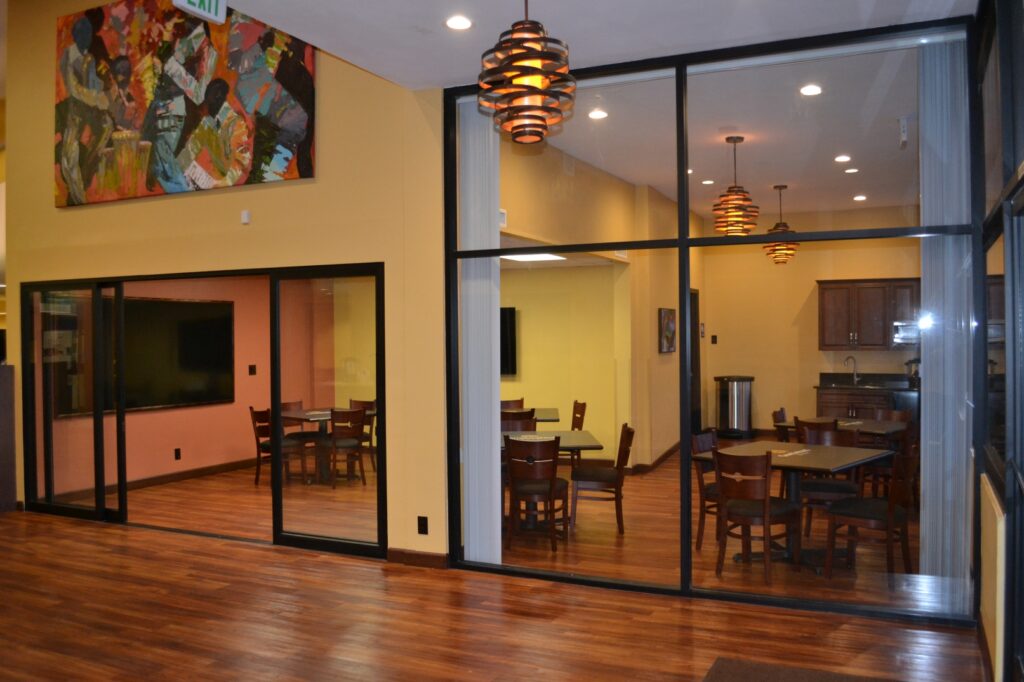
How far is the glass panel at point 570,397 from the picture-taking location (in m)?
5.70

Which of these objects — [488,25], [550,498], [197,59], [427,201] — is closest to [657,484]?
[550,498]

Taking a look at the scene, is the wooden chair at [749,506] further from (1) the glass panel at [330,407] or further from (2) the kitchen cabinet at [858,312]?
(1) the glass panel at [330,407]

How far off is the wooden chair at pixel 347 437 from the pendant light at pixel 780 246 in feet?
10.7

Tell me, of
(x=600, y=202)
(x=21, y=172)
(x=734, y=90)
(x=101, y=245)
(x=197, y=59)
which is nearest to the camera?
(x=734, y=90)

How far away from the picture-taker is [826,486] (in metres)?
5.90

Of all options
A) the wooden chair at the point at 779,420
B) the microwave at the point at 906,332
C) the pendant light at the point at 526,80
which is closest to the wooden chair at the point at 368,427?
the wooden chair at the point at 779,420

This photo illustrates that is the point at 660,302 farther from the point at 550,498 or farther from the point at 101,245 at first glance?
the point at 101,245

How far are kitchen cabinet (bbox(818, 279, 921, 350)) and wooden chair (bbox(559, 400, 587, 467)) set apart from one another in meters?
1.75

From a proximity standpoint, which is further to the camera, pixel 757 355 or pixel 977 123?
pixel 757 355

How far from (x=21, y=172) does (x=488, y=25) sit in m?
6.07

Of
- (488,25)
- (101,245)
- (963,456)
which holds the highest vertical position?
(488,25)

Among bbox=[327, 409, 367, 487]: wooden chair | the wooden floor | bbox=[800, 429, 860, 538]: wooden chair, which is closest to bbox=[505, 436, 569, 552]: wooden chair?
the wooden floor

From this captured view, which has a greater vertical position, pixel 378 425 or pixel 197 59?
pixel 197 59

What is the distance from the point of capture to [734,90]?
5270 mm
